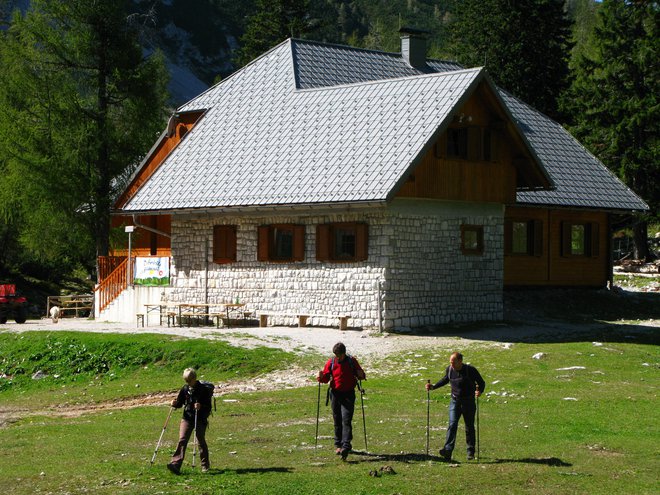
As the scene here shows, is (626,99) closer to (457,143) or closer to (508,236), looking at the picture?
(508,236)

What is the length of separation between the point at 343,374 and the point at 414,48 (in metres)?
29.3

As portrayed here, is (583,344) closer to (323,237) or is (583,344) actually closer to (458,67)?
(323,237)

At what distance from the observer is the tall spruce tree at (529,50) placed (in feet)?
210

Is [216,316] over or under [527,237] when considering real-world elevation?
under

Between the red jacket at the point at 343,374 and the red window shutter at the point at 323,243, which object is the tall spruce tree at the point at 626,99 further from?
the red jacket at the point at 343,374

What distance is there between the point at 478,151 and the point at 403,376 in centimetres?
1043

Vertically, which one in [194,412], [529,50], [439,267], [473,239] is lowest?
[194,412]

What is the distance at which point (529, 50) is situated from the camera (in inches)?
2549

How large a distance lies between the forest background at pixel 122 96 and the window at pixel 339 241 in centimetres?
1121

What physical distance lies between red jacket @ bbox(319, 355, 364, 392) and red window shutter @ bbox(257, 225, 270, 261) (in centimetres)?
1735

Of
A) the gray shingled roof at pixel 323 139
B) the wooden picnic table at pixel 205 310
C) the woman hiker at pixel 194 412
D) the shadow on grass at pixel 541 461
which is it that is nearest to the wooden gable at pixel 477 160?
the gray shingled roof at pixel 323 139

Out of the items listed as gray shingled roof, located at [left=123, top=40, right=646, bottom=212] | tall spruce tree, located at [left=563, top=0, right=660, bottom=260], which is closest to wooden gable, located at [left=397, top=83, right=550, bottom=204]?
gray shingled roof, located at [left=123, top=40, right=646, bottom=212]

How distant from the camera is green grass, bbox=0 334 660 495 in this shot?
1391 cm

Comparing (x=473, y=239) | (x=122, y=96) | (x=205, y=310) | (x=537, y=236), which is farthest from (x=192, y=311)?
(x=537, y=236)
